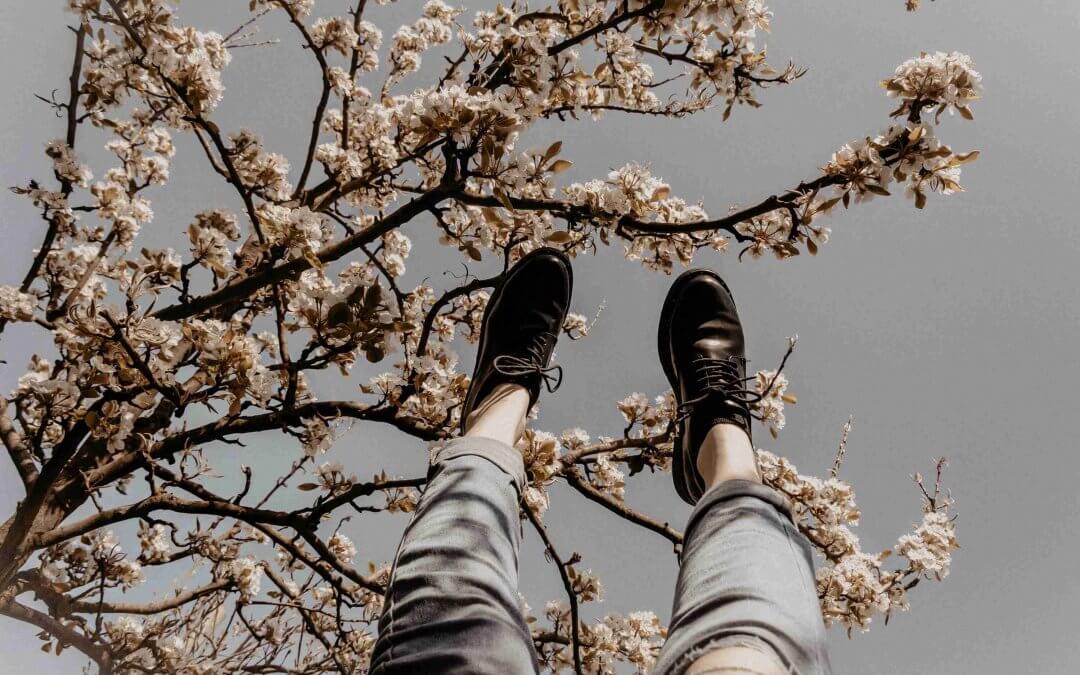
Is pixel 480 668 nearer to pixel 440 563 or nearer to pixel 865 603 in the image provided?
pixel 440 563

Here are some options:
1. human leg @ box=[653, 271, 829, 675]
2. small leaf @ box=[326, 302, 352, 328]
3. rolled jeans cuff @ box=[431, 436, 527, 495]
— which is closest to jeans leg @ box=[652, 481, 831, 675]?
human leg @ box=[653, 271, 829, 675]

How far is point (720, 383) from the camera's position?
2.09 meters

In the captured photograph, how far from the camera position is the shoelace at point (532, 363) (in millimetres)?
2090

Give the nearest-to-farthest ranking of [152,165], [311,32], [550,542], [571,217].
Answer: [571,217] < [550,542] < [152,165] < [311,32]

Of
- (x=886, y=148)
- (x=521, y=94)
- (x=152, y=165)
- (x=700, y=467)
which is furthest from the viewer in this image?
(x=152, y=165)

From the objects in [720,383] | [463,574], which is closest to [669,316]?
[720,383]

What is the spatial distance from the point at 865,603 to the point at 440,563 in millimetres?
2504

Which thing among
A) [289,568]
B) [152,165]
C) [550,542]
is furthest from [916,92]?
[289,568]

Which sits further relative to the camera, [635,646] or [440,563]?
[635,646]

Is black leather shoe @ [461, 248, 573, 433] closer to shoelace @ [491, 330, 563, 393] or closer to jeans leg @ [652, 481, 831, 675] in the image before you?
shoelace @ [491, 330, 563, 393]

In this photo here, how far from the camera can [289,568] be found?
3.62 meters

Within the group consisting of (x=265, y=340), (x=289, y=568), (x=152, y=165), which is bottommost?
(x=289, y=568)

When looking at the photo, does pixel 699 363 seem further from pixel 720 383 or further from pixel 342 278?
pixel 342 278

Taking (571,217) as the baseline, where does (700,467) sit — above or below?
below
